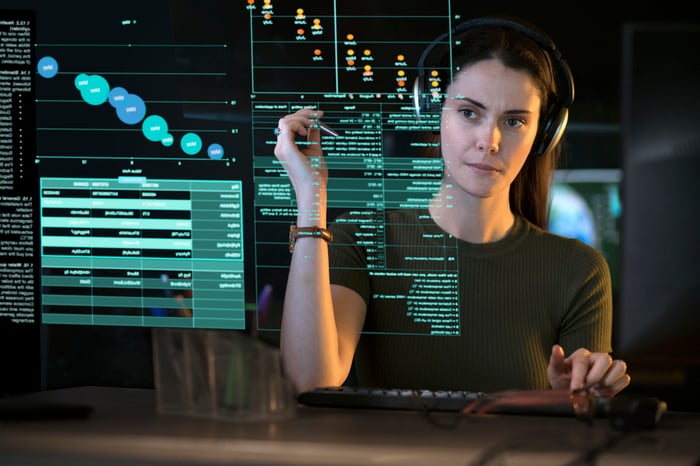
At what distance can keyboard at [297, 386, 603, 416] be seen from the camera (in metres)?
1.58

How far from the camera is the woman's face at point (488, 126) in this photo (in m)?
1.68

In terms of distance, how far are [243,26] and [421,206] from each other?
1.56 ft

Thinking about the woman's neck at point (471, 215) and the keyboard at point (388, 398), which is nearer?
the keyboard at point (388, 398)

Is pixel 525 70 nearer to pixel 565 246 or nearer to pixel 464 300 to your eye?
pixel 565 246

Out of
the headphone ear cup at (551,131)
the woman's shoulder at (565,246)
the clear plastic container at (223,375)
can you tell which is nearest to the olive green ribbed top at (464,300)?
the woman's shoulder at (565,246)

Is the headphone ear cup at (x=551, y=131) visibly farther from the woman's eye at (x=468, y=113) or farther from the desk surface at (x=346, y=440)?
the desk surface at (x=346, y=440)

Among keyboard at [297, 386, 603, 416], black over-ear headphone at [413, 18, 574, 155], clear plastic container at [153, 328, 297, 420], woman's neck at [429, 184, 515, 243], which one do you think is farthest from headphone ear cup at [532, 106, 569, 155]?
clear plastic container at [153, 328, 297, 420]

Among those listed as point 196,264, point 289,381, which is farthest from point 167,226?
point 289,381

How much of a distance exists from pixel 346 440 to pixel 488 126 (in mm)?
616

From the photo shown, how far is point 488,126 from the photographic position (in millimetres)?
1681

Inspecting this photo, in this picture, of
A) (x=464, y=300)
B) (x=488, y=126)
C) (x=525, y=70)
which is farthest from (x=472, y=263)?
(x=525, y=70)

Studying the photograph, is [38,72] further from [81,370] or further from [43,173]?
[81,370]

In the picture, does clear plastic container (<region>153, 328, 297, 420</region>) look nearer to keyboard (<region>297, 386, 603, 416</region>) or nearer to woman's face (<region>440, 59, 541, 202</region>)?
keyboard (<region>297, 386, 603, 416</region>)

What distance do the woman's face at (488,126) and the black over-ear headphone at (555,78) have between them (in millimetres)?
19
